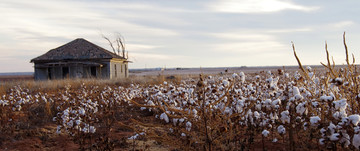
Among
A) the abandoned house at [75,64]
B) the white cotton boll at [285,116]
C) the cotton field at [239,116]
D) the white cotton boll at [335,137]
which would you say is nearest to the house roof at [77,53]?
the abandoned house at [75,64]

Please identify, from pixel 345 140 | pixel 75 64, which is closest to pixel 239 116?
pixel 345 140

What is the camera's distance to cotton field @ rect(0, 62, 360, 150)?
125 inches

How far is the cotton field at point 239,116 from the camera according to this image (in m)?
3.17

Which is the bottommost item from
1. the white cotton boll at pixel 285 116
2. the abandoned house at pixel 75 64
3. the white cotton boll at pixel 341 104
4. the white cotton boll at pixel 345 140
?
the white cotton boll at pixel 345 140

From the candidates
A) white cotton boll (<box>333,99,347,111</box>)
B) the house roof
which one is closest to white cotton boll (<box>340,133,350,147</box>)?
white cotton boll (<box>333,99,347,111</box>)

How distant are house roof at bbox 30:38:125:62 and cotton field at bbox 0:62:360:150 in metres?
19.1

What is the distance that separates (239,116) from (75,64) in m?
26.5

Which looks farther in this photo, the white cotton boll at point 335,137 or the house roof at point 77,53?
the house roof at point 77,53

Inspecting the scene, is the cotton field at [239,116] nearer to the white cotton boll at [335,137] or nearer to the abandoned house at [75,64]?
the white cotton boll at [335,137]

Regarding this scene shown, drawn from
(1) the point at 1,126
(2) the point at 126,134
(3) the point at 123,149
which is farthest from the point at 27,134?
(3) the point at 123,149

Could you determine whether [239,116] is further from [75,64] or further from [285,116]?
[75,64]

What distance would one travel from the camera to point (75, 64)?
92.8 feet

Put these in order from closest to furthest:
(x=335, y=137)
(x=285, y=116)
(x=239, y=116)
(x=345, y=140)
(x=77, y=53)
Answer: (x=335, y=137) < (x=345, y=140) < (x=285, y=116) < (x=239, y=116) < (x=77, y=53)

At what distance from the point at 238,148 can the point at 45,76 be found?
28.5m
